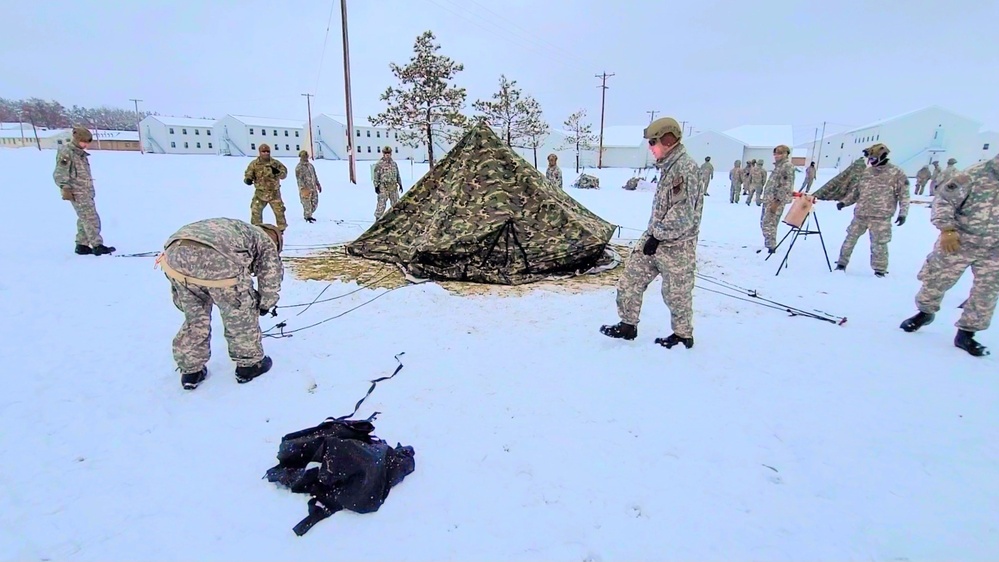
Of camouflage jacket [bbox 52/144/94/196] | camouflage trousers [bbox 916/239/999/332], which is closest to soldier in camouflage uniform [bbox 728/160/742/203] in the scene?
camouflage trousers [bbox 916/239/999/332]

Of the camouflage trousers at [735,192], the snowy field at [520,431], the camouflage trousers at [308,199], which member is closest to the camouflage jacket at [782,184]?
the snowy field at [520,431]

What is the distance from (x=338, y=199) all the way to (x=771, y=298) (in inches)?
527

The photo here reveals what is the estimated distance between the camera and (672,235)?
3701mm

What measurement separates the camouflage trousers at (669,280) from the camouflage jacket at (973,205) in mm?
2054

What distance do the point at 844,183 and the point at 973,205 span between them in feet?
11.6

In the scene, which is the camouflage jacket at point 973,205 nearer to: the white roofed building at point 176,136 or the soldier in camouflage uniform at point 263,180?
the soldier in camouflage uniform at point 263,180

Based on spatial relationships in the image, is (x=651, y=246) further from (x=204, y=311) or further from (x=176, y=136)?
(x=176, y=136)

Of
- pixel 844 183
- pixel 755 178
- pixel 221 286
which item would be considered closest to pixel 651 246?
pixel 221 286

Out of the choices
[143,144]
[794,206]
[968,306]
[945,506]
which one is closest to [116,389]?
[945,506]

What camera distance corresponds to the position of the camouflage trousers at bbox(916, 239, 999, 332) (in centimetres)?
378

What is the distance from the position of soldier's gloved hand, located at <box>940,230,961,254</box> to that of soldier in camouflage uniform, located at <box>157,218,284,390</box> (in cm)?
564

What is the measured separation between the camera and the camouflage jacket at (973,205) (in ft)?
12.3

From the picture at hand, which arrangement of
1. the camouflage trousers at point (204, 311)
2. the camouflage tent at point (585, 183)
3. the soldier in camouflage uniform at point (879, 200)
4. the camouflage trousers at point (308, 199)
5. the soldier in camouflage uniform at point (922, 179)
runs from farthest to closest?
the camouflage tent at point (585, 183) < the soldier in camouflage uniform at point (922, 179) < the camouflage trousers at point (308, 199) < the soldier in camouflage uniform at point (879, 200) < the camouflage trousers at point (204, 311)

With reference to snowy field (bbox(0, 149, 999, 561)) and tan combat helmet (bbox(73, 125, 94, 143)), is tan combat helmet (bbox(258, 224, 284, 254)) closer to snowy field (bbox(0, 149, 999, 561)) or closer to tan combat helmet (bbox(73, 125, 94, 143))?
snowy field (bbox(0, 149, 999, 561))
